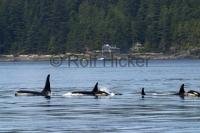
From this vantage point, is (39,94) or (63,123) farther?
(39,94)

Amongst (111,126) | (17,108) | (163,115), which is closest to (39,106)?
(17,108)

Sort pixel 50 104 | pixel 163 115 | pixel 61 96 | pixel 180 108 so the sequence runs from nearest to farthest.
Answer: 1. pixel 163 115
2. pixel 180 108
3. pixel 50 104
4. pixel 61 96

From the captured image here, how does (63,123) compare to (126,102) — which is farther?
(126,102)

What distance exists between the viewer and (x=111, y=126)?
160ft

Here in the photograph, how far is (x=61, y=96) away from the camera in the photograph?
246 ft

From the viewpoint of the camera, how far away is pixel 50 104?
6438cm

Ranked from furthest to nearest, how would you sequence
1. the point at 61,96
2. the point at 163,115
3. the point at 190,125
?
the point at 61,96, the point at 163,115, the point at 190,125

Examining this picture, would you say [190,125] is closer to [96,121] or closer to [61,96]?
[96,121]

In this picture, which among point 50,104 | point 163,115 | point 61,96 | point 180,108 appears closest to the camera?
point 163,115

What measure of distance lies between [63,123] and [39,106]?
39.6 feet

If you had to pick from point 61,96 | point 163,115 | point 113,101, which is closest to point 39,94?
point 61,96

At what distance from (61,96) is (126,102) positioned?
991cm

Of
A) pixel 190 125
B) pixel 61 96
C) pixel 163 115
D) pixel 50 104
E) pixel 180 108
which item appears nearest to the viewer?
pixel 190 125

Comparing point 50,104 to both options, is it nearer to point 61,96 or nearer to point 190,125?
point 61,96
